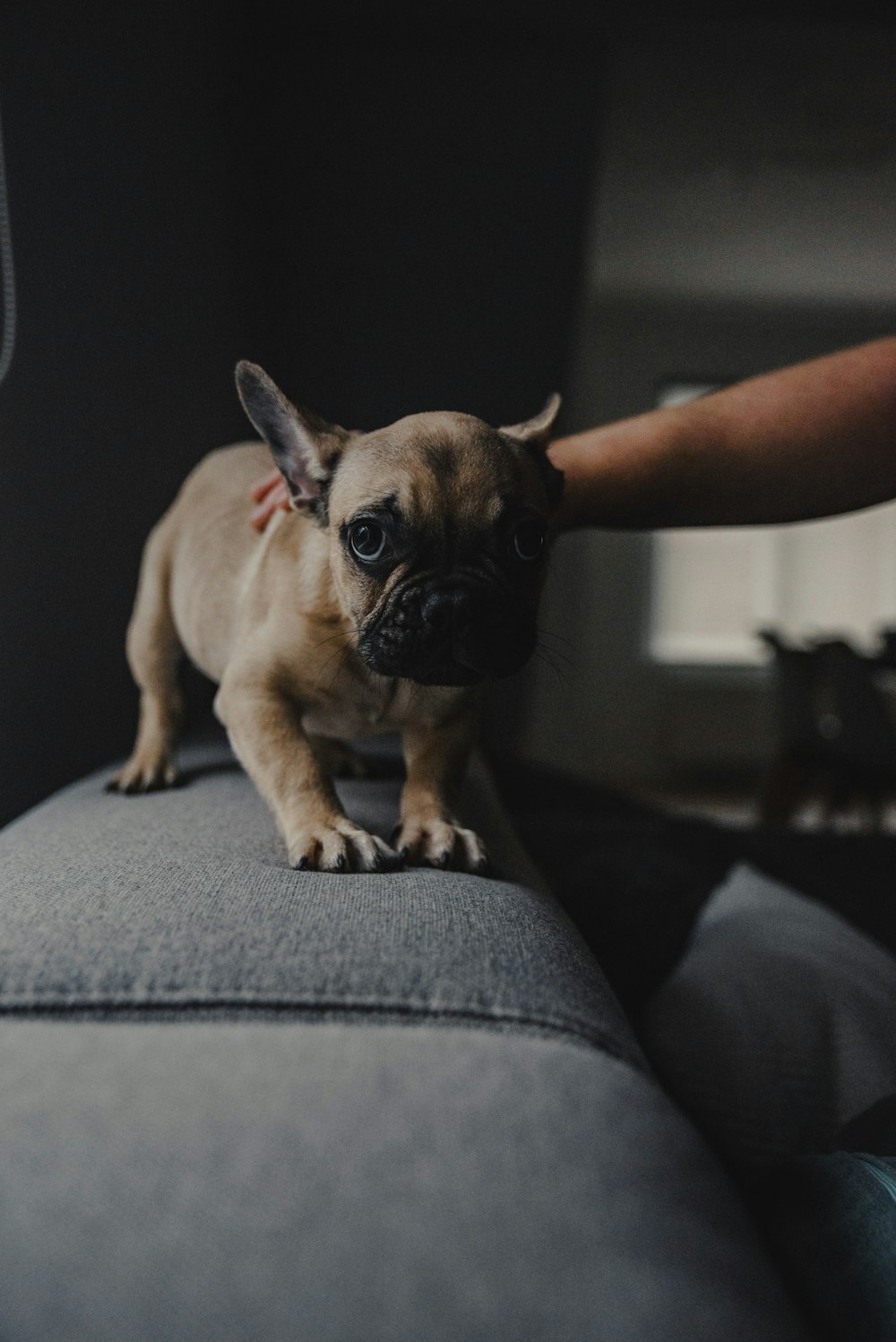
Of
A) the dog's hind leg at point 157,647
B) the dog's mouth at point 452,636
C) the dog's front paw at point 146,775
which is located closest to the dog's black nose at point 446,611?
the dog's mouth at point 452,636

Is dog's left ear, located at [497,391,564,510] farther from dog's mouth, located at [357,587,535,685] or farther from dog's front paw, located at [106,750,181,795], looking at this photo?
dog's front paw, located at [106,750,181,795]

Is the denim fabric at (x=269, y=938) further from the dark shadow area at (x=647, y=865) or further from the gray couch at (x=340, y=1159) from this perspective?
the dark shadow area at (x=647, y=865)

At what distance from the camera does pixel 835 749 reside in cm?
487

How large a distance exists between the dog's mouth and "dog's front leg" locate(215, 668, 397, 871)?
0.16 m

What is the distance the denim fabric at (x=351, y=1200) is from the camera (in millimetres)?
499

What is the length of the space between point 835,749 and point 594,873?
364 centimetres

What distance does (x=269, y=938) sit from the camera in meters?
0.68

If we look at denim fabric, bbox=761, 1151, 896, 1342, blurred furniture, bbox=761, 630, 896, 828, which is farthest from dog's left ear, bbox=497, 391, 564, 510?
blurred furniture, bbox=761, 630, 896, 828

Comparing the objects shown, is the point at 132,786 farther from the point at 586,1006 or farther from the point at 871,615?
the point at 871,615

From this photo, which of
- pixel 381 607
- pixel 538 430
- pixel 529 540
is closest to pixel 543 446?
pixel 538 430

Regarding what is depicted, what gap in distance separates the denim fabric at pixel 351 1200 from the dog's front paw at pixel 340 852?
333 millimetres

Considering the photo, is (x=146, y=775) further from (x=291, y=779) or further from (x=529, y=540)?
(x=529, y=540)

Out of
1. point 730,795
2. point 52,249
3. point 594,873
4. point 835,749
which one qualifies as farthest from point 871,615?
point 52,249

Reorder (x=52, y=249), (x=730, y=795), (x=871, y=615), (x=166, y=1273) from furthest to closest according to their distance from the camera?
(x=871, y=615), (x=730, y=795), (x=52, y=249), (x=166, y=1273)
